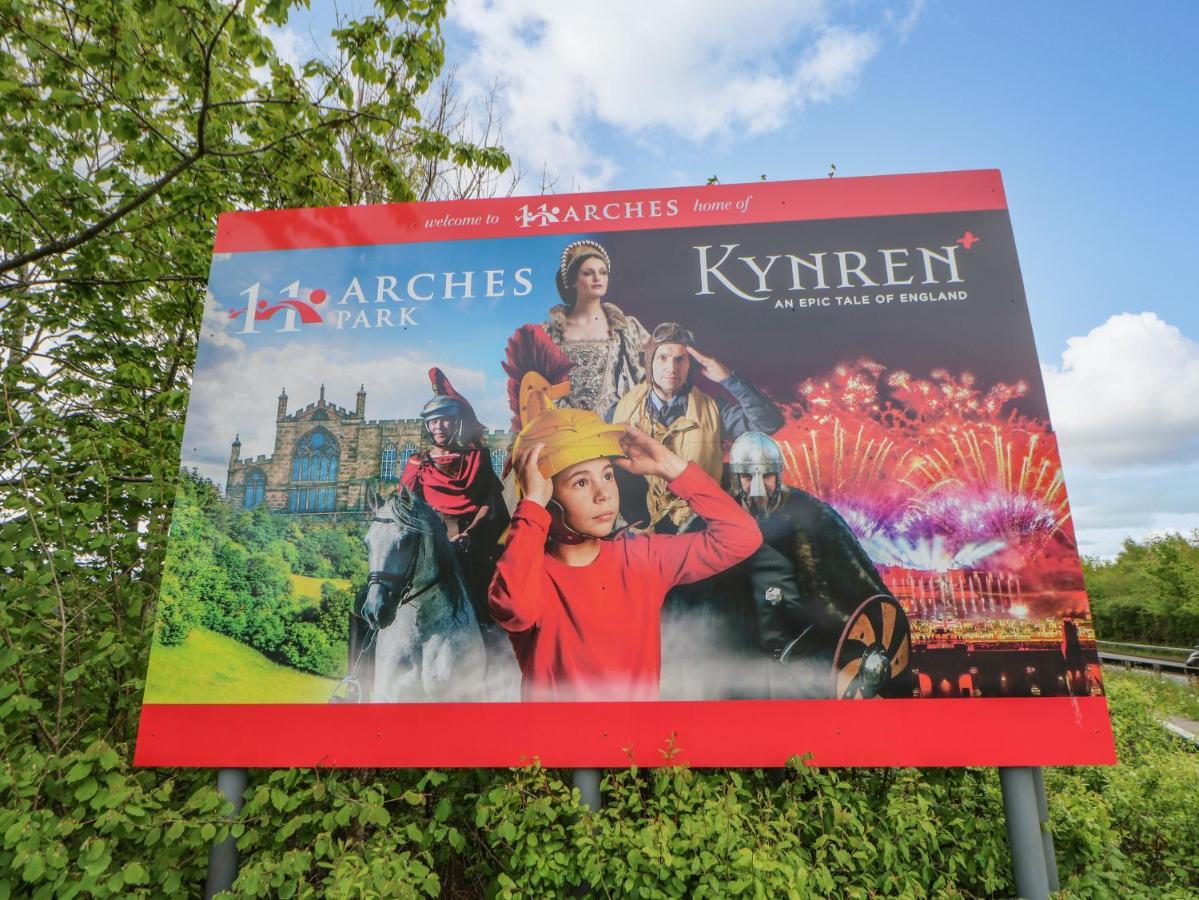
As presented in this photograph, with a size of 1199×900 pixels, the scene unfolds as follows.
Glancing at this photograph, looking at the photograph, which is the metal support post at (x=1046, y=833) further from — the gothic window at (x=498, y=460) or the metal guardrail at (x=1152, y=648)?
the metal guardrail at (x=1152, y=648)

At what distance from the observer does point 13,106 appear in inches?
172

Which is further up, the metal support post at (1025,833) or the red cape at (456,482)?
the red cape at (456,482)

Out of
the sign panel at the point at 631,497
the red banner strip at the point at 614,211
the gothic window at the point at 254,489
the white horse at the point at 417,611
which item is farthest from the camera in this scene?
the red banner strip at the point at 614,211

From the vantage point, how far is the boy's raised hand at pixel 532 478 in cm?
365

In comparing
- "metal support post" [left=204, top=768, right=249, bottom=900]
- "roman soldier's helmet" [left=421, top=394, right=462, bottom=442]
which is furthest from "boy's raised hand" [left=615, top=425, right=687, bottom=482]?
"metal support post" [left=204, top=768, right=249, bottom=900]

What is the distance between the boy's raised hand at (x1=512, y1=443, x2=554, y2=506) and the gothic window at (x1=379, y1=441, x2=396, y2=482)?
30.9 inches

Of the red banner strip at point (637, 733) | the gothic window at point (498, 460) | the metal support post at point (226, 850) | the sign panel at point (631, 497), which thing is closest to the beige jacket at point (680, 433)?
the sign panel at point (631, 497)

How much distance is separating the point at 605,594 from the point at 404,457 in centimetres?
154

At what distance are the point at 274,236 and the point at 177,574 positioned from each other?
237cm

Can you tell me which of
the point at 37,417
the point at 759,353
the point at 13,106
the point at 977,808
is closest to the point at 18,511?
the point at 37,417

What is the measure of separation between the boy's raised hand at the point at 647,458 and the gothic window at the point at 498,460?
28.1 inches

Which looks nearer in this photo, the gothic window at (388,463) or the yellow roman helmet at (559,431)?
the yellow roman helmet at (559,431)

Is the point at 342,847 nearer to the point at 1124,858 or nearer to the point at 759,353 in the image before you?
the point at 759,353

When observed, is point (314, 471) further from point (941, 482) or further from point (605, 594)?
point (941, 482)
